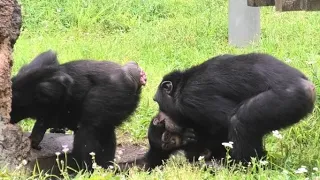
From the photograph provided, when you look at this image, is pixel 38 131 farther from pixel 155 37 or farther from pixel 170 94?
pixel 155 37

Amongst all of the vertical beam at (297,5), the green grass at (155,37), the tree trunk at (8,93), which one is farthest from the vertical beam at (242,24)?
the tree trunk at (8,93)

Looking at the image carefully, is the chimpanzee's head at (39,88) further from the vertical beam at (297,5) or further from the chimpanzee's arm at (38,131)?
the vertical beam at (297,5)

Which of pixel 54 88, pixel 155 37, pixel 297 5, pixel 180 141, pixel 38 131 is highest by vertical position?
pixel 297 5

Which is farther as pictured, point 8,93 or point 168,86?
point 168,86

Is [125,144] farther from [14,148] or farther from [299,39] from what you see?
[299,39]

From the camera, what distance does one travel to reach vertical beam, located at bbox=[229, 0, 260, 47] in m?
9.66

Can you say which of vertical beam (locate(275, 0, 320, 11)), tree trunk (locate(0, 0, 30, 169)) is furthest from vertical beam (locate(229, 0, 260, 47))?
tree trunk (locate(0, 0, 30, 169))

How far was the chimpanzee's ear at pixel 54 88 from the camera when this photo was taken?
5.23 m

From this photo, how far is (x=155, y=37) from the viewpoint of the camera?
10.0 m

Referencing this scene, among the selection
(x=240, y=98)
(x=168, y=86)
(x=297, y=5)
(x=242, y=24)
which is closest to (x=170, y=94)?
(x=168, y=86)

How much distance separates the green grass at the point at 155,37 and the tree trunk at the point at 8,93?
160 centimetres

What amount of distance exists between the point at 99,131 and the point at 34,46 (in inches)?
164

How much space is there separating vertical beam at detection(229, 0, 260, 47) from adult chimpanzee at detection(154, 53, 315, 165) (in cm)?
420

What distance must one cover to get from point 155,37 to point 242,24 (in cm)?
128
